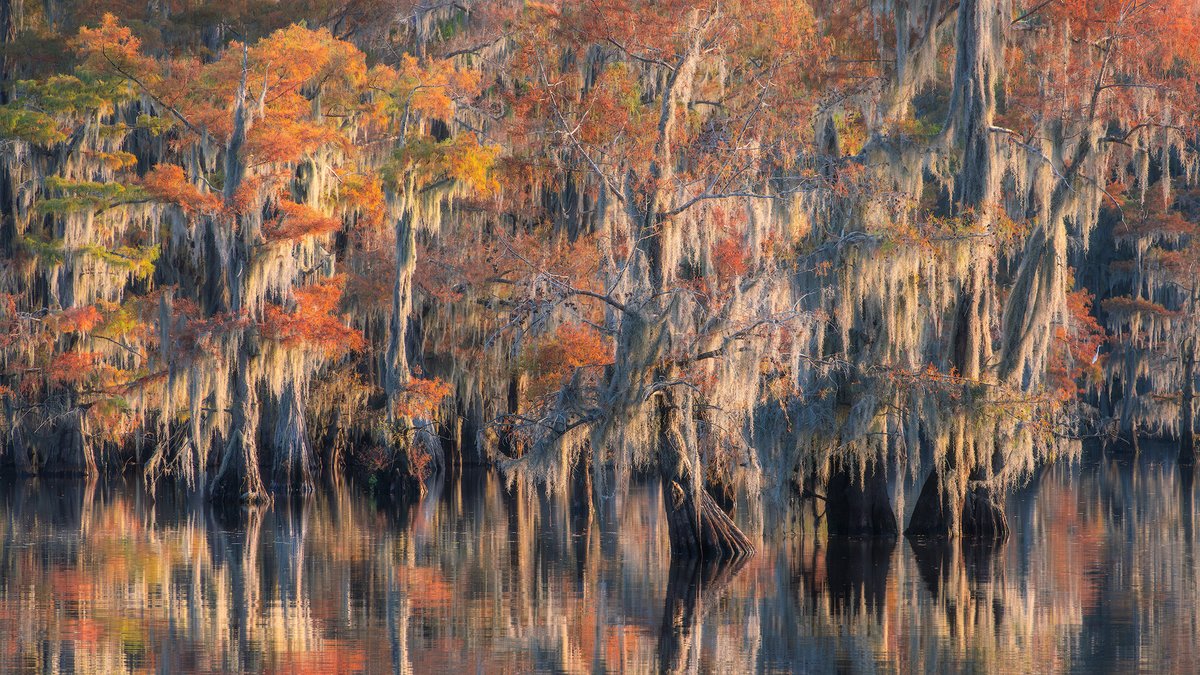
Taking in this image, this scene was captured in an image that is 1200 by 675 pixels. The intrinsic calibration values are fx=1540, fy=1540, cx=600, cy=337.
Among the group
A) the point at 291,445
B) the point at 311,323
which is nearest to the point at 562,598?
the point at 311,323

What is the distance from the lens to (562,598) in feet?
49.9

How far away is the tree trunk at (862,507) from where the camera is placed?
21.4m

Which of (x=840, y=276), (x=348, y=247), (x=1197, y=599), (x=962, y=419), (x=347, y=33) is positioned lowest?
(x=1197, y=599)

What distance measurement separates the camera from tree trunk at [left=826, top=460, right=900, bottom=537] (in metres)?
21.4

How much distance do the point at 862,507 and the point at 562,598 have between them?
24.3 ft

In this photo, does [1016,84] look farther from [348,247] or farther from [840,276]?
[348,247]

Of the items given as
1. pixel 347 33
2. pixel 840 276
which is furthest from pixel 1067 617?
pixel 347 33

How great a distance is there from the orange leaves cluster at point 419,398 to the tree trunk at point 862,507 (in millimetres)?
11078

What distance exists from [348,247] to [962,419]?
19502mm

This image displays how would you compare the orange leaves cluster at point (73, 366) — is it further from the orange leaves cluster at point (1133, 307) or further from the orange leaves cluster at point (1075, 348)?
the orange leaves cluster at point (1133, 307)

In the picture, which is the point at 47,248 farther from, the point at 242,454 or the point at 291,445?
the point at 242,454

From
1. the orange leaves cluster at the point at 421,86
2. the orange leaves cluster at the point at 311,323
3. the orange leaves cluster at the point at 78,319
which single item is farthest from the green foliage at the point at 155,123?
the orange leaves cluster at the point at 311,323

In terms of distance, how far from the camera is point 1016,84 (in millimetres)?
24078

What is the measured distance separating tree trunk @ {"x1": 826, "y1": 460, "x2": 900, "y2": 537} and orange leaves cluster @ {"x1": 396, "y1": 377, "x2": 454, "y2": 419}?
1108cm
